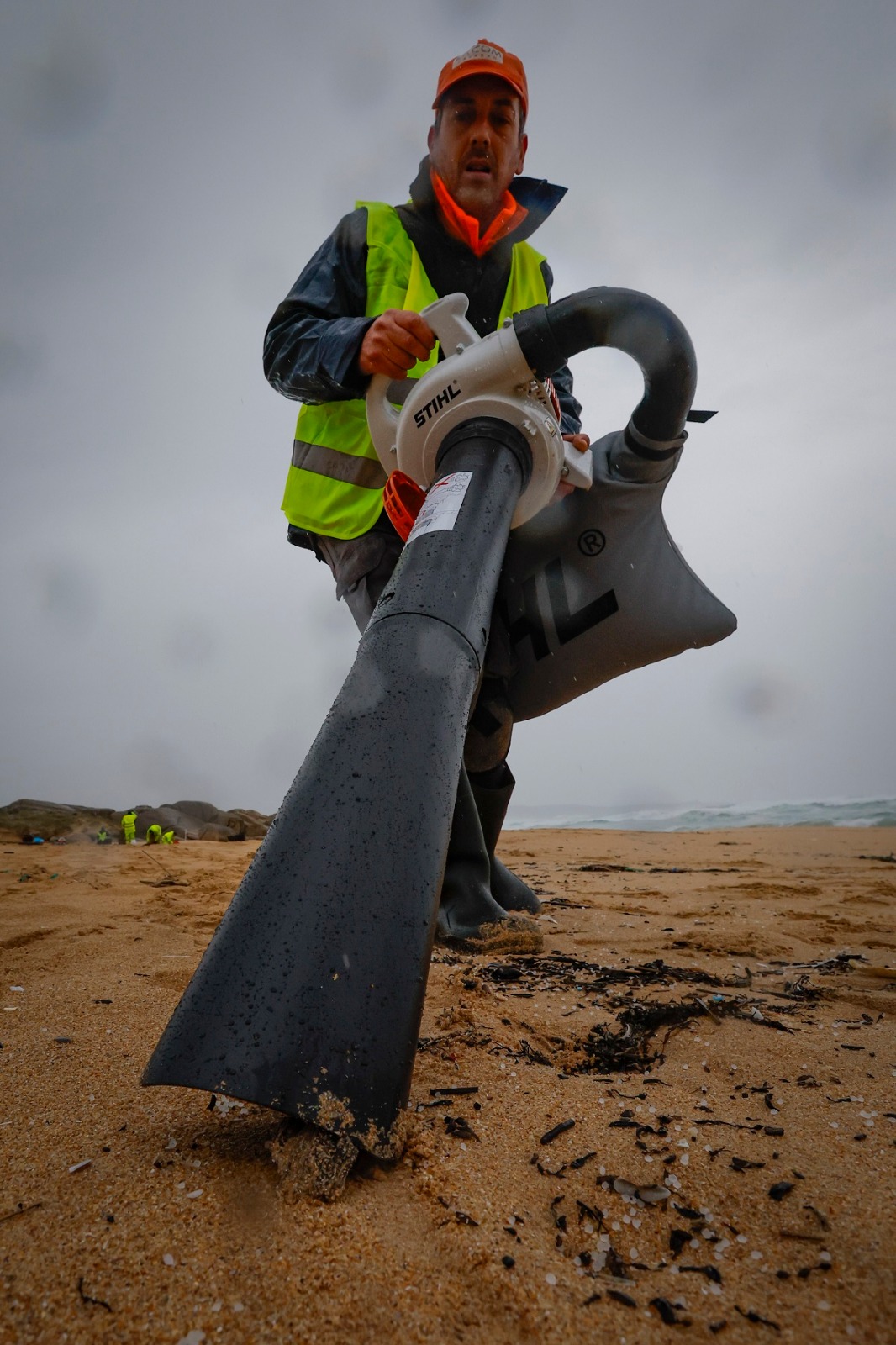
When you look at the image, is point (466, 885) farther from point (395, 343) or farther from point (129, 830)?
point (129, 830)

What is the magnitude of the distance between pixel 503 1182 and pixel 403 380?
175 cm

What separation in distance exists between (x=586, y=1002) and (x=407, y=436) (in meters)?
1.17

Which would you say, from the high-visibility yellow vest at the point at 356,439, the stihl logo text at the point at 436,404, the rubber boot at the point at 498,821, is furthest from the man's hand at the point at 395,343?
the rubber boot at the point at 498,821

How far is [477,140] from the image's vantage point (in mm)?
2158

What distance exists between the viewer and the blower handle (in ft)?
5.10

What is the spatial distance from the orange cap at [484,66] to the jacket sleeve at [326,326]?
1.49ft

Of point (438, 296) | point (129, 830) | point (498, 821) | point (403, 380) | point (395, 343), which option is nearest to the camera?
point (395, 343)

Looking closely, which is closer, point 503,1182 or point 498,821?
point 503,1182

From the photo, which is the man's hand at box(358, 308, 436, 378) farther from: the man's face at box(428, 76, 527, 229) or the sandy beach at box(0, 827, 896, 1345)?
the sandy beach at box(0, 827, 896, 1345)

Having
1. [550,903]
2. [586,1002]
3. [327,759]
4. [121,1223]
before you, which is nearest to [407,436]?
[327,759]

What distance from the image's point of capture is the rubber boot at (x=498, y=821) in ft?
7.89

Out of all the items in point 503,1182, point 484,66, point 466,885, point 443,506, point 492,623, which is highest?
point 484,66

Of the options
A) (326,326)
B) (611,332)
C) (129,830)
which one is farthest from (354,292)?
(129,830)

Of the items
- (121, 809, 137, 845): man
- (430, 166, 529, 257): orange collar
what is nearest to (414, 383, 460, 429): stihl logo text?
(430, 166, 529, 257): orange collar
